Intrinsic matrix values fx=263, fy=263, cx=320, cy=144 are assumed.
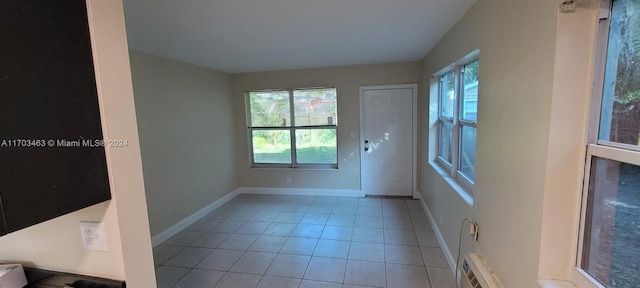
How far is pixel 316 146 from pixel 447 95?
2.30 metres

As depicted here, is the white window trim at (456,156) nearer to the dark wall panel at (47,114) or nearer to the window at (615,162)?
the window at (615,162)

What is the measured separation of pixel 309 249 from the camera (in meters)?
2.87

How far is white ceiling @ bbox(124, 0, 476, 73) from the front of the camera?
1.89 meters

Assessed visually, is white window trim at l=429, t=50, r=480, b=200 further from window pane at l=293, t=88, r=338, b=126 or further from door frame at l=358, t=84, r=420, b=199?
window pane at l=293, t=88, r=338, b=126

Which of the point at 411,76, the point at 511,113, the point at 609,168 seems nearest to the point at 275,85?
the point at 411,76

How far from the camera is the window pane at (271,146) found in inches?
189

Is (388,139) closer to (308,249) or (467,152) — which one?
(467,152)

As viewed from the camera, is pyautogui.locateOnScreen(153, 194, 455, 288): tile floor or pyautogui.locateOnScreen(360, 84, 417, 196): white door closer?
pyautogui.locateOnScreen(153, 194, 455, 288): tile floor

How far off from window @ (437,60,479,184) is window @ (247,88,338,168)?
1.92m

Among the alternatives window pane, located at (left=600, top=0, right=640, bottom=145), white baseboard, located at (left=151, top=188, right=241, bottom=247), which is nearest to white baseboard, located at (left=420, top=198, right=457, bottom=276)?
window pane, located at (left=600, top=0, right=640, bottom=145)

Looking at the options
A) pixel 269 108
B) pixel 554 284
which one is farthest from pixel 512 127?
pixel 269 108

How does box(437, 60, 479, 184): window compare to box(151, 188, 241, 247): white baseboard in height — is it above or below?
above

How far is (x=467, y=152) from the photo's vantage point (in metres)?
2.50

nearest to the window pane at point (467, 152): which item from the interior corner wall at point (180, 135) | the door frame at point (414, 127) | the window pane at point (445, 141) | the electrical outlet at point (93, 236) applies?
the window pane at point (445, 141)
